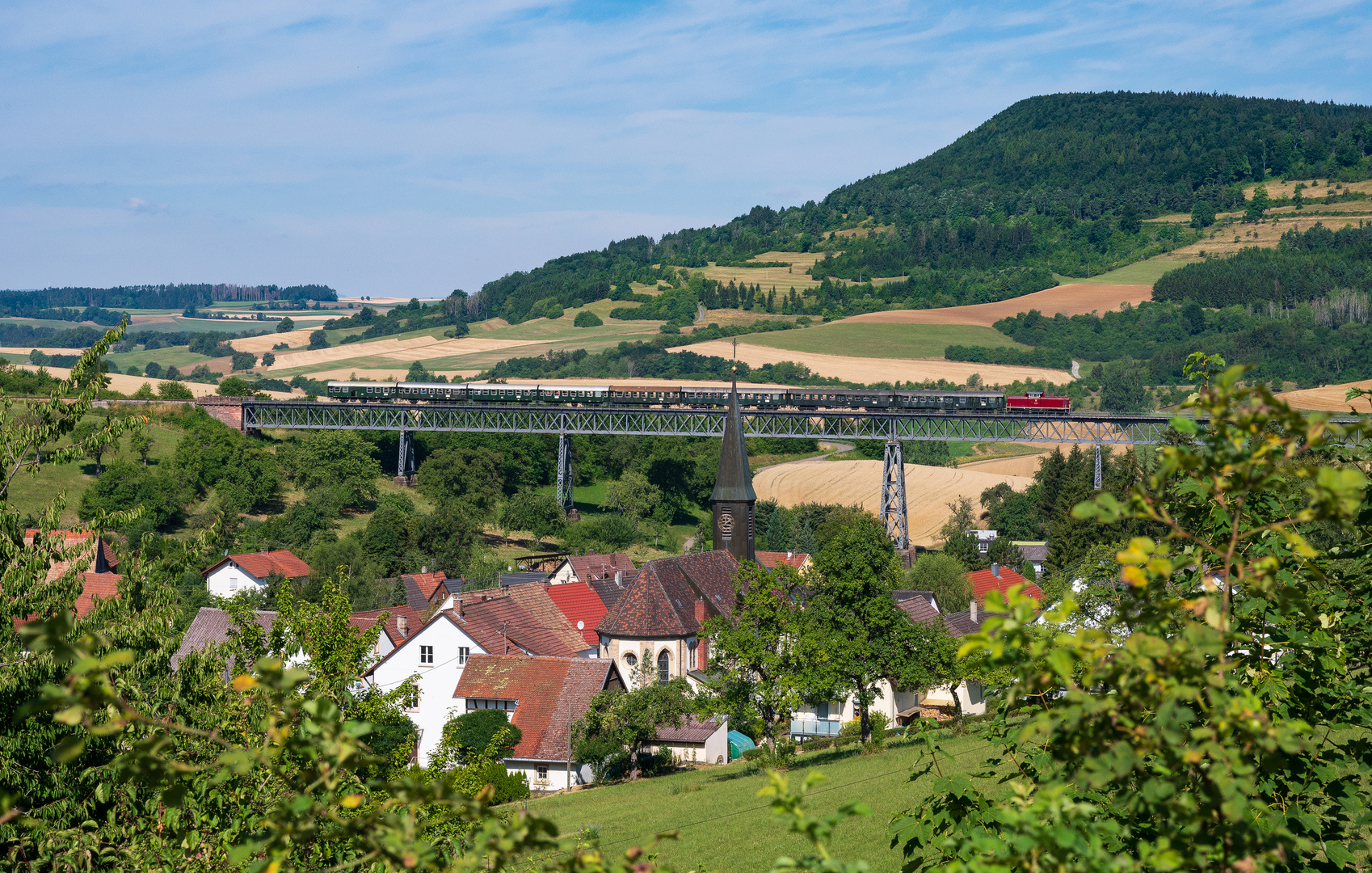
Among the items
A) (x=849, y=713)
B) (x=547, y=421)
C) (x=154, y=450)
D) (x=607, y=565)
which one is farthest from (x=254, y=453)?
(x=849, y=713)

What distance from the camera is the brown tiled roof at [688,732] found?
45.9m

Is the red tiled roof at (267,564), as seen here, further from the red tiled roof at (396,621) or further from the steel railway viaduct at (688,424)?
the steel railway viaduct at (688,424)

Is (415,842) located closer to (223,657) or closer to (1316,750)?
(1316,750)

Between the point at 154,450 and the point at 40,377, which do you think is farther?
the point at 40,377

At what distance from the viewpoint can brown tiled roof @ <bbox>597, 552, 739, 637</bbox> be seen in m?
53.7

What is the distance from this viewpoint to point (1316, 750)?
271 inches

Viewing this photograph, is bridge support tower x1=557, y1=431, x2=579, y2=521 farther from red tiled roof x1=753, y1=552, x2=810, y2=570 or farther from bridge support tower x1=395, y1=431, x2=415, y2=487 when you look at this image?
red tiled roof x1=753, y1=552, x2=810, y2=570

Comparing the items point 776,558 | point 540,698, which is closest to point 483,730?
point 540,698

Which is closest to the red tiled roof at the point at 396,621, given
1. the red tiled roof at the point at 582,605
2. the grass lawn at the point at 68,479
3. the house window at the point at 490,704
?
the house window at the point at 490,704

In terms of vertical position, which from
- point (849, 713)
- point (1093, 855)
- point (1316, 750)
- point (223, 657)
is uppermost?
point (1093, 855)

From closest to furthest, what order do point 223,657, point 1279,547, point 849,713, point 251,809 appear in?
point 1279,547 < point 251,809 < point 223,657 < point 849,713

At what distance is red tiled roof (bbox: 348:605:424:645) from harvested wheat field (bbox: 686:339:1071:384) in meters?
117

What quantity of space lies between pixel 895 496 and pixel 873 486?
93.5 feet

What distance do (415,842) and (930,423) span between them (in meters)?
98.7
